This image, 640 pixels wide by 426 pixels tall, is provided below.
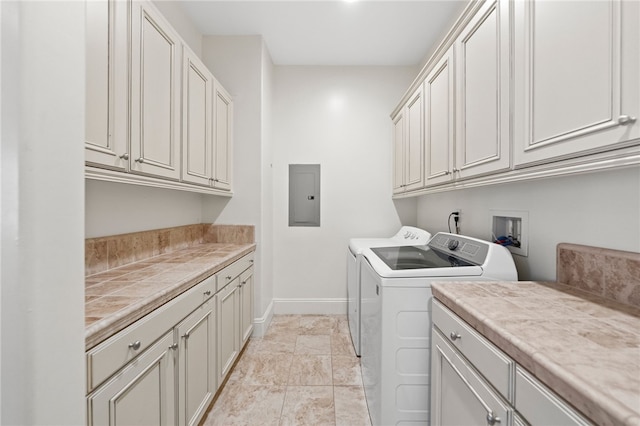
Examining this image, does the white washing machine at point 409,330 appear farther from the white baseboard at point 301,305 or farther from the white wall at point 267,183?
the white baseboard at point 301,305

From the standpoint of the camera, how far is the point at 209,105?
227 centimetres

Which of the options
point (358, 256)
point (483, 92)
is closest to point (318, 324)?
point (358, 256)

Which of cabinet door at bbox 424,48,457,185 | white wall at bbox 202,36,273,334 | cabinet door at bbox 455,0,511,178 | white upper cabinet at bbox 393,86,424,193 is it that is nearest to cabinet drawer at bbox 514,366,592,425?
cabinet door at bbox 455,0,511,178

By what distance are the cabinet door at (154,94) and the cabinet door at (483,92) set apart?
1.59 m

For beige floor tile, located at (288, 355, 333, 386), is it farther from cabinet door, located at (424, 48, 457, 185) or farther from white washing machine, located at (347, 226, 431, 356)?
cabinet door, located at (424, 48, 457, 185)

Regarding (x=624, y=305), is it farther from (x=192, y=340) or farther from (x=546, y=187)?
(x=192, y=340)

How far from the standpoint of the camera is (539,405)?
0.67m

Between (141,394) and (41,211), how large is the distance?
80 cm

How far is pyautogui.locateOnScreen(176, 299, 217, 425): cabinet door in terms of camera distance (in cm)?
135

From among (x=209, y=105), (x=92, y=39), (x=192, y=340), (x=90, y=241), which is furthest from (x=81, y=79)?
(x=209, y=105)

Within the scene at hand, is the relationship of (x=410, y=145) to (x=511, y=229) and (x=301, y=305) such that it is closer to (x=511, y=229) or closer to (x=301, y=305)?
(x=511, y=229)

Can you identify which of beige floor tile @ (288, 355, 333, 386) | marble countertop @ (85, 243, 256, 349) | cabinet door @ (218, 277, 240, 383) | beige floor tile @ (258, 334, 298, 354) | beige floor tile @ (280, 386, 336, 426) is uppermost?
marble countertop @ (85, 243, 256, 349)

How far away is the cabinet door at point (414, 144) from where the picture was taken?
2.28 meters

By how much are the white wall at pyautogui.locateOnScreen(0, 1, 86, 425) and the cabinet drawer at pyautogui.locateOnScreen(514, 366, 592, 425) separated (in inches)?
41.1
